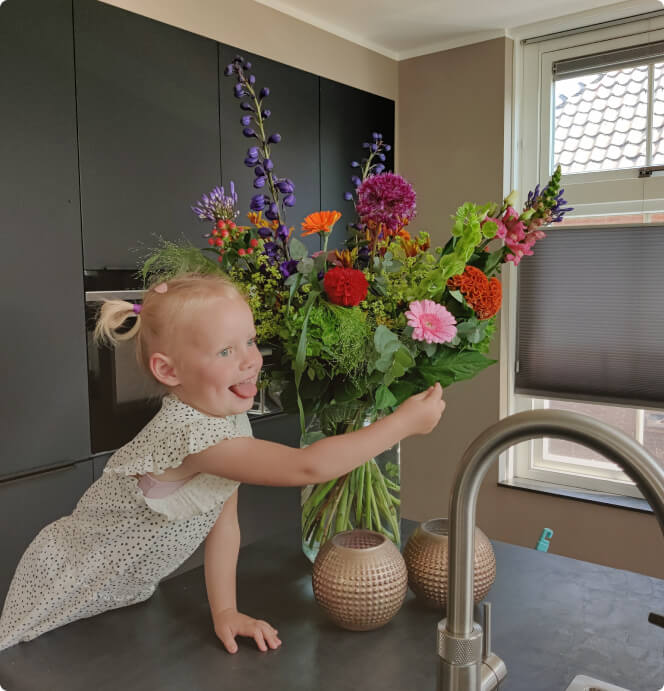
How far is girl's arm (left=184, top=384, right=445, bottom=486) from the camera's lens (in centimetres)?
89

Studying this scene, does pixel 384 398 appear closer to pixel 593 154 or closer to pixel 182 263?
pixel 182 263

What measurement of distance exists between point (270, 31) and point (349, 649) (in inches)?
88.3

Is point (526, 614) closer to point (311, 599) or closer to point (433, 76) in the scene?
point (311, 599)

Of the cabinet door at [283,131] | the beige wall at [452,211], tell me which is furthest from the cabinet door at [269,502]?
the beige wall at [452,211]

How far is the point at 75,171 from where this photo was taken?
6.12ft

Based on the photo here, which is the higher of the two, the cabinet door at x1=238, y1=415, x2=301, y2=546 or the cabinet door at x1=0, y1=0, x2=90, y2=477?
the cabinet door at x1=0, y1=0, x2=90, y2=477

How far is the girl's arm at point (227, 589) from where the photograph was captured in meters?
0.88

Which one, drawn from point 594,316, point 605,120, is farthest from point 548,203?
point 605,120

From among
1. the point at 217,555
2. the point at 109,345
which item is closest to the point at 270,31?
the point at 109,345

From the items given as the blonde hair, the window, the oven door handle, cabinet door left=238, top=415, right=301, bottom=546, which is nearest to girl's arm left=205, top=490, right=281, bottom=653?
the blonde hair

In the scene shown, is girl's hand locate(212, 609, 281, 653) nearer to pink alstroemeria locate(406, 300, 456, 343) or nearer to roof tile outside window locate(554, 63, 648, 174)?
pink alstroemeria locate(406, 300, 456, 343)

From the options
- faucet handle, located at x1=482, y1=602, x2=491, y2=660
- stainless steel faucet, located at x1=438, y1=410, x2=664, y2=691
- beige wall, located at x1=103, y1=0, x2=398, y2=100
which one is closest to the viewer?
stainless steel faucet, located at x1=438, y1=410, x2=664, y2=691

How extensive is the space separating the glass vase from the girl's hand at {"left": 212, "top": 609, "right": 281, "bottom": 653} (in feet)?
0.69

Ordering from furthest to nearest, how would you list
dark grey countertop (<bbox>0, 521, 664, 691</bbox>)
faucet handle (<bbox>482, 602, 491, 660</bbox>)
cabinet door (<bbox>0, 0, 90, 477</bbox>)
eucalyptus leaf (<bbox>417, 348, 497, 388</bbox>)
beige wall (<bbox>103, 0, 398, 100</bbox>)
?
beige wall (<bbox>103, 0, 398, 100</bbox>), cabinet door (<bbox>0, 0, 90, 477</bbox>), eucalyptus leaf (<bbox>417, 348, 497, 388</bbox>), dark grey countertop (<bbox>0, 521, 664, 691</bbox>), faucet handle (<bbox>482, 602, 491, 660</bbox>)
